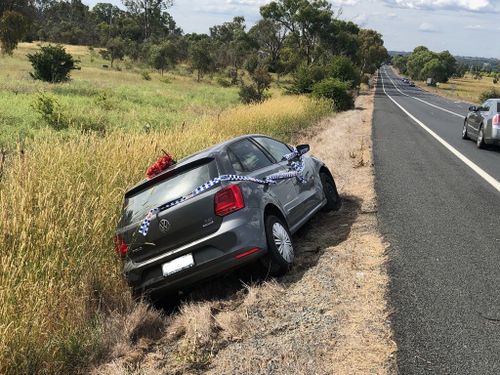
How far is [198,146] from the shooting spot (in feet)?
31.8

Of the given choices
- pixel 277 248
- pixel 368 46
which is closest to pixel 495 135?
pixel 277 248

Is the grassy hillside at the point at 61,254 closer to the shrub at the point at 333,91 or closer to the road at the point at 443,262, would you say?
the road at the point at 443,262

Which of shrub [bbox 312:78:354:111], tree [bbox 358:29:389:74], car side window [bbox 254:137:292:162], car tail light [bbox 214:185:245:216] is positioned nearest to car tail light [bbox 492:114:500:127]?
car side window [bbox 254:137:292:162]

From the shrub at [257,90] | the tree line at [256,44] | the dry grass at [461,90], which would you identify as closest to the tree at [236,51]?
the tree line at [256,44]

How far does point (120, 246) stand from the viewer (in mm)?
5090

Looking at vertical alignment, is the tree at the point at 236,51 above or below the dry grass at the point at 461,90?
above

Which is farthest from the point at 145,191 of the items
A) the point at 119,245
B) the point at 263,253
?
the point at 263,253

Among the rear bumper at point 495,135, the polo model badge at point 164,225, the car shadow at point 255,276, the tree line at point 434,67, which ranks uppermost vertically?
the tree line at point 434,67

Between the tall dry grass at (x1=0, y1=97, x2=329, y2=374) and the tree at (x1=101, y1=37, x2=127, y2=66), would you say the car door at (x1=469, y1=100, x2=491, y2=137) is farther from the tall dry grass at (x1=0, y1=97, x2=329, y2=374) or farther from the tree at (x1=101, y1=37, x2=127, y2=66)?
the tree at (x1=101, y1=37, x2=127, y2=66)

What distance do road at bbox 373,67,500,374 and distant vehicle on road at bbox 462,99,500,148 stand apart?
2.22 meters

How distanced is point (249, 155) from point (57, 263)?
2.54 meters

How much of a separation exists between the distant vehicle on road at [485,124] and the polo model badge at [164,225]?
11.1 metres

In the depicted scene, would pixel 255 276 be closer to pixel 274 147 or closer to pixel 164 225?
pixel 164 225

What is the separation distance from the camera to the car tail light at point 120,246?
16.6 ft
